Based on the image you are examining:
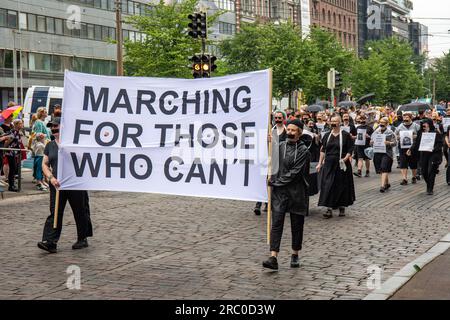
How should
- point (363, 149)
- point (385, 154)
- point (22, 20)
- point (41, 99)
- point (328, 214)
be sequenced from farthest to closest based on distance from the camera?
point (22, 20), point (41, 99), point (363, 149), point (385, 154), point (328, 214)

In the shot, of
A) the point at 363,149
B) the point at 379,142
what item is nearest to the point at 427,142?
the point at 379,142

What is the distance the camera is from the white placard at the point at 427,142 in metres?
16.7

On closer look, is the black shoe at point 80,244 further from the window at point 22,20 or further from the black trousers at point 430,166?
the window at point 22,20

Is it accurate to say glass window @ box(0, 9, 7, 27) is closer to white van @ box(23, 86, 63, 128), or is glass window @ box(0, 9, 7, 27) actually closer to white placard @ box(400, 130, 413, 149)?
white van @ box(23, 86, 63, 128)

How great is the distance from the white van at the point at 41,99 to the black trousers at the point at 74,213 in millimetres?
26565

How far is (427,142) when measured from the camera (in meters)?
16.8

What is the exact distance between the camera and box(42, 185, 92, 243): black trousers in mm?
9688

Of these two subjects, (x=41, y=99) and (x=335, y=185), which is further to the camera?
(x=41, y=99)

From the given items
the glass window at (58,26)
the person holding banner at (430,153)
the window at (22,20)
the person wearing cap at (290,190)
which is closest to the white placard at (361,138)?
the person holding banner at (430,153)

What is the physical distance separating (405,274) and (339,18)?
348 ft

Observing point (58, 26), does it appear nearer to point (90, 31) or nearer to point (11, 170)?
point (90, 31)

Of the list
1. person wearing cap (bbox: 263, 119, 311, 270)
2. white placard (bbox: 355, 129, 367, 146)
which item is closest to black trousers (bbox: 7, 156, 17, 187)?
white placard (bbox: 355, 129, 367, 146)

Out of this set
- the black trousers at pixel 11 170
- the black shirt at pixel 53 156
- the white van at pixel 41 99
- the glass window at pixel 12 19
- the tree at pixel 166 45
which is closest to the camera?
the black shirt at pixel 53 156
